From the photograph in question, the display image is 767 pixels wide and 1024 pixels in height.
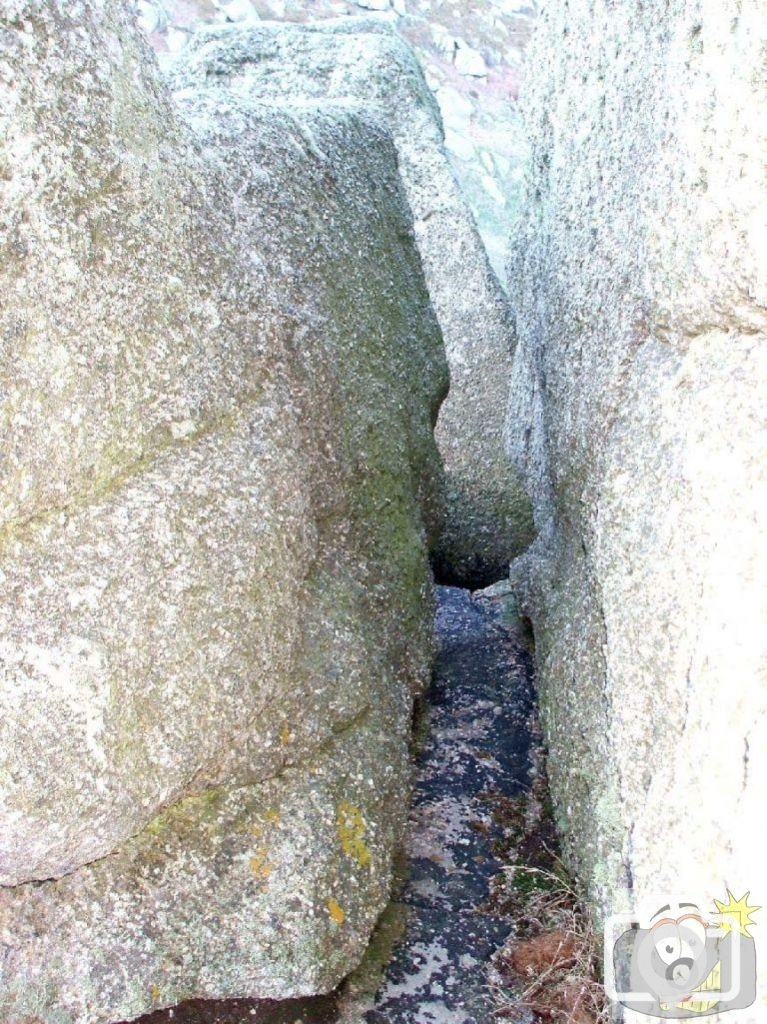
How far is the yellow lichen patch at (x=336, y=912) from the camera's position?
215 centimetres

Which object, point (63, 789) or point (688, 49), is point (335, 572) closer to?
point (63, 789)

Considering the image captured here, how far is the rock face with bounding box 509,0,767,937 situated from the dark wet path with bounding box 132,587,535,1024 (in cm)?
20

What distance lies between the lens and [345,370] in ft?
9.04

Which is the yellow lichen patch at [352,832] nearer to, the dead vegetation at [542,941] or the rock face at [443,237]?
the dead vegetation at [542,941]

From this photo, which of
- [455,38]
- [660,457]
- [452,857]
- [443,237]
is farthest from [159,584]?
[455,38]

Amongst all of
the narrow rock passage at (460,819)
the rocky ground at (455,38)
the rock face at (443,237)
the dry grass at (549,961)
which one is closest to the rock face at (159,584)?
the narrow rock passage at (460,819)

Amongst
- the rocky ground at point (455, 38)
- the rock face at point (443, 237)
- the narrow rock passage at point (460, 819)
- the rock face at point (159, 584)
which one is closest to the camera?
the rock face at point (159, 584)

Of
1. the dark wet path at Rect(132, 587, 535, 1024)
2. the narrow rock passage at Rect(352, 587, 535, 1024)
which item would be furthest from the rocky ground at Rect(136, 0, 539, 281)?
the dark wet path at Rect(132, 587, 535, 1024)

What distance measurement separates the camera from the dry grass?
2145mm

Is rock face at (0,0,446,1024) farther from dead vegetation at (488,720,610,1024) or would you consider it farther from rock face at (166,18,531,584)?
rock face at (166,18,531,584)

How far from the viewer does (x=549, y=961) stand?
227 cm

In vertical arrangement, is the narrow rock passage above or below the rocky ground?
above

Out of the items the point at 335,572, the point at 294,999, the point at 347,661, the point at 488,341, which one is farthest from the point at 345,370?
the point at 488,341

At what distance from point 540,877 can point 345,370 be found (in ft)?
4.35
